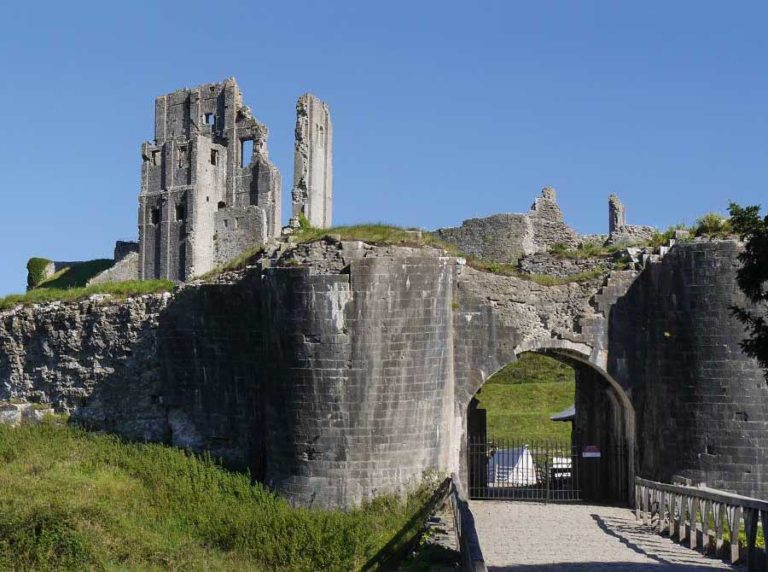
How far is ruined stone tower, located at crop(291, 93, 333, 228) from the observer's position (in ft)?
215

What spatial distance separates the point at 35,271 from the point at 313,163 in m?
21.4

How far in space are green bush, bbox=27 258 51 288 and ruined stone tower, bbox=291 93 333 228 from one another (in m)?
19.2

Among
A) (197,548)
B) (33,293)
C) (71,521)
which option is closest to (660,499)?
(197,548)

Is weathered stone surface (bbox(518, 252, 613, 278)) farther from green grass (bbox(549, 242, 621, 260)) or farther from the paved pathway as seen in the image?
the paved pathway

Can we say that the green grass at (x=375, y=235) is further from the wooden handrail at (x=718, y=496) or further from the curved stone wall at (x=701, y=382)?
the wooden handrail at (x=718, y=496)

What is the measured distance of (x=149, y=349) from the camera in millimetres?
19906

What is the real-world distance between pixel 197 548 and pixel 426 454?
4174mm

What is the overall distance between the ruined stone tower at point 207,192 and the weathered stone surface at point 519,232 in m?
33.7

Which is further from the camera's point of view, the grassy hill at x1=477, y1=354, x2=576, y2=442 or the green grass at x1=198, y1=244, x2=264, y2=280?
the grassy hill at x1=477, y1=354, x2=576, y2=442

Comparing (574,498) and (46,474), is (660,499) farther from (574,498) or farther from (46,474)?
(46,474)

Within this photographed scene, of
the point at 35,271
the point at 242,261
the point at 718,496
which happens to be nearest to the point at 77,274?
the point at 35,271

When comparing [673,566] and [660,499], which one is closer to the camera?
[673,566]

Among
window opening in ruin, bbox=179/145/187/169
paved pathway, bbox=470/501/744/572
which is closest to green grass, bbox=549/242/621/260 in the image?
paved pathway, bbox=470/501/744/572

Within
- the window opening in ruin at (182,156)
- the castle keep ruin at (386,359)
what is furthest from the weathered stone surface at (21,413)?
the window opening in ruin at (182,156)
